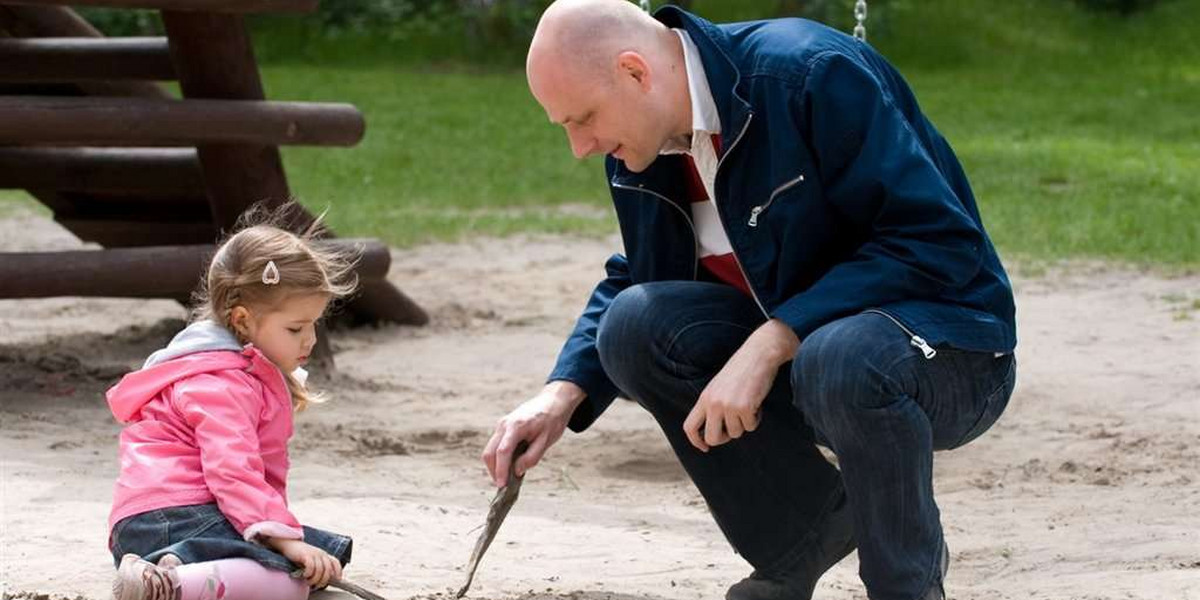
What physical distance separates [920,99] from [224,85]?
11.4 m

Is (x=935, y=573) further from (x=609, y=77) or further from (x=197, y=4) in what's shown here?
(x=197, y=4)

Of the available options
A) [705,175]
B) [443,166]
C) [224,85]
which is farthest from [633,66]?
[443,166]

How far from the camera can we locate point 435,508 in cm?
436

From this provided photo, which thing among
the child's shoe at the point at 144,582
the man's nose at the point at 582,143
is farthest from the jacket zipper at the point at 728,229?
the child's shoe at the point at 144,582

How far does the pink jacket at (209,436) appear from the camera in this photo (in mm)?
3186

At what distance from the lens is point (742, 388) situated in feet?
9.85

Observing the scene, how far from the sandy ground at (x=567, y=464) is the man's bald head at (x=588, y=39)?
1038 mm

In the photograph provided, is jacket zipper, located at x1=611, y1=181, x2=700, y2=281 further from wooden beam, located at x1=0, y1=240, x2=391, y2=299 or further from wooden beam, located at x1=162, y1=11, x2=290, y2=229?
wooden beam, located at x1=162, y1=11, x2=290, y2=229

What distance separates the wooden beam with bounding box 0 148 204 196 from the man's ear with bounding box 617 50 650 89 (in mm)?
4070

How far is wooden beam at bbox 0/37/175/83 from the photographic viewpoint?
252 inches

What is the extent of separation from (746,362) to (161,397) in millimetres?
1065

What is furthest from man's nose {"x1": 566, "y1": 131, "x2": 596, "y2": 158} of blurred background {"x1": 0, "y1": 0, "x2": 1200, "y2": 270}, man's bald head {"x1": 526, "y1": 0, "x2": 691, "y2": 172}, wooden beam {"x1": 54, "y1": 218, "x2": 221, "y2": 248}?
blurred background {"x1": 0, "y1": 0, "x2": 1200, "y2": 270}

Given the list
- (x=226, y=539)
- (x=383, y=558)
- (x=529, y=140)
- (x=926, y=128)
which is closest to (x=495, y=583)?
(x=383, y=558)

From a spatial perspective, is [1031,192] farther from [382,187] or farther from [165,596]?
[165,596]
